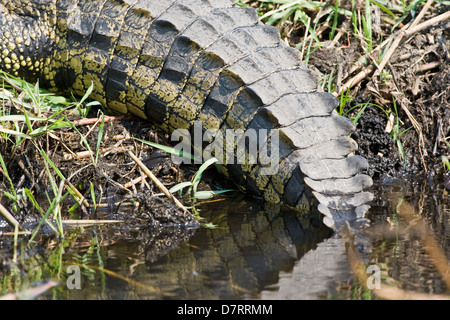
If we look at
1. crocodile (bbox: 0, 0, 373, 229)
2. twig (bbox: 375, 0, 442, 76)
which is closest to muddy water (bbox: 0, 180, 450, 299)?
crocodile (bbox: 0, 0, 373, 229)

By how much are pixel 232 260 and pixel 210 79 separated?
138cm

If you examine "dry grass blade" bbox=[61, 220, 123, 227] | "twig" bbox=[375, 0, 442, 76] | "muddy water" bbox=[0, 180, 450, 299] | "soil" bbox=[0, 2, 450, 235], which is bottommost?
"muddy water" bbox=[0, 180, 450, 299]

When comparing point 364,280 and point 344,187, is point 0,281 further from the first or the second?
point 344,187

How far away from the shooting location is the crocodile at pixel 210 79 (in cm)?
350

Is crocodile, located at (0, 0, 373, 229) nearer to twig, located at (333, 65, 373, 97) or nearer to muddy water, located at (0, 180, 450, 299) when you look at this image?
muddy water, located at (0, 180, 450, 299)

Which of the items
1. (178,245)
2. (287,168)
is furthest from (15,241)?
(287,168)

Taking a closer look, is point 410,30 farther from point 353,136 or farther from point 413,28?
point 353,136

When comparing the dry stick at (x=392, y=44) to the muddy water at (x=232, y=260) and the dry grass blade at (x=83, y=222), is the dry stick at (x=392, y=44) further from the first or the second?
the dry grass blade at (x=83, y=222)

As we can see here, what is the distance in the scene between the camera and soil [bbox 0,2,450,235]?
3629 millimetres

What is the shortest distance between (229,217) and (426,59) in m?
2.50

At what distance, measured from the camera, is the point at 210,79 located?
150 inches

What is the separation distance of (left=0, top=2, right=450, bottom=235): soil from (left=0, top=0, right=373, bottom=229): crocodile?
1.06 ft

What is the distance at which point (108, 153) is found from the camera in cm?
406

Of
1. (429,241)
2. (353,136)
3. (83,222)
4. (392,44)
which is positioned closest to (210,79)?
(83,222)
